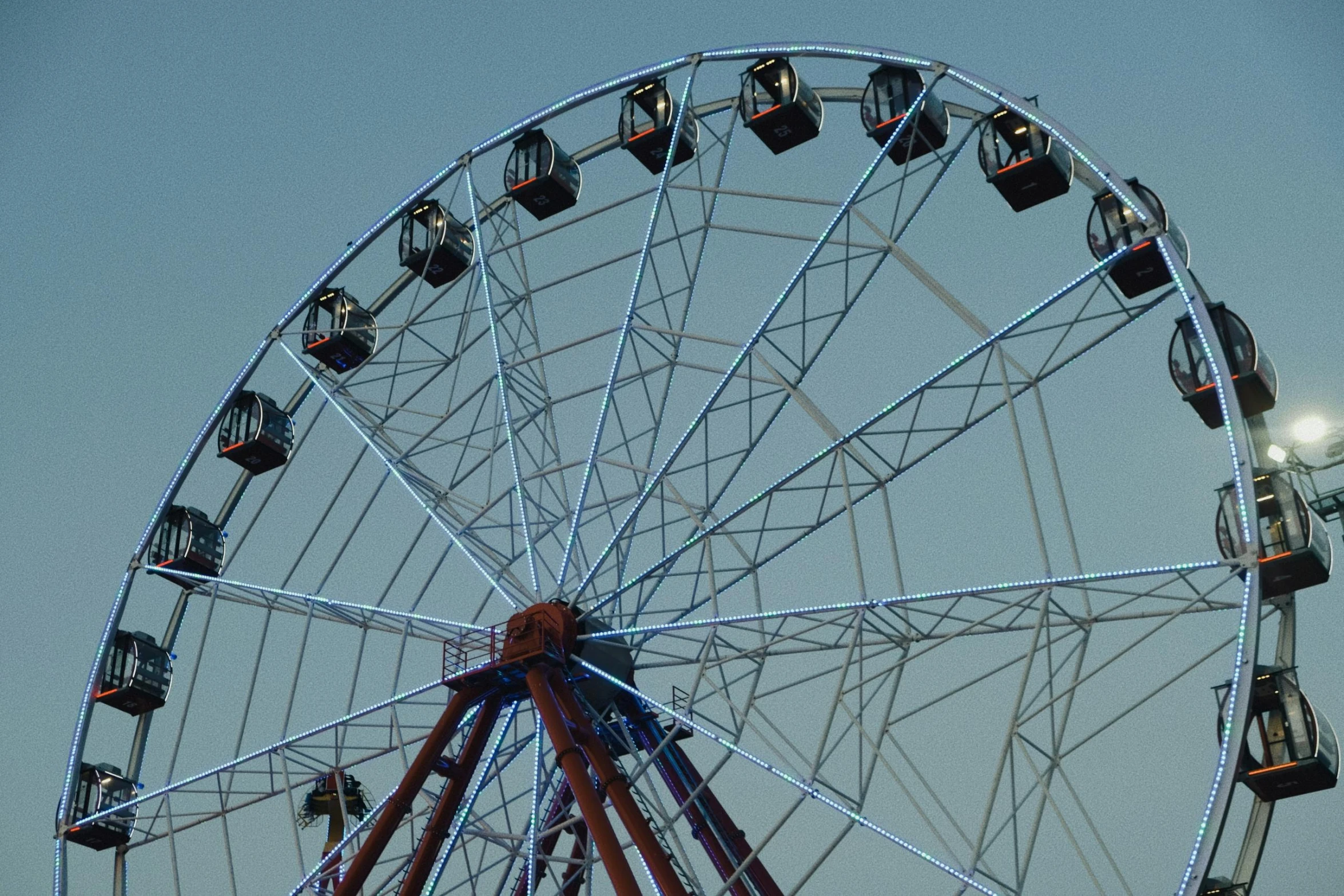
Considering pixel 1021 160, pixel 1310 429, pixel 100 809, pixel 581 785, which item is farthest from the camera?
pixel 1310 429

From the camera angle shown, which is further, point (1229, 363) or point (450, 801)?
point (450, 801)

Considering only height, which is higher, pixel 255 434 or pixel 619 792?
pixel 255 434

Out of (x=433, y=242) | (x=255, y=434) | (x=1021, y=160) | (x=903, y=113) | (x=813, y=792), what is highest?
(x=433, y=242)

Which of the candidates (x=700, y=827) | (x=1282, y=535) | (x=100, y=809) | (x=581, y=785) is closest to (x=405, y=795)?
(x=581, y=785)

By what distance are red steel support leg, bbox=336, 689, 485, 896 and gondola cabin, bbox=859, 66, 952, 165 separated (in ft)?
30.5

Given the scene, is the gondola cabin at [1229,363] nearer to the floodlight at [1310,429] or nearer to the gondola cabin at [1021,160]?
the gondola cabin at [1021,160]

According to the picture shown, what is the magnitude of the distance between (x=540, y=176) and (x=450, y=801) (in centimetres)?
958

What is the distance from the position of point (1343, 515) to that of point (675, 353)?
45.9ft

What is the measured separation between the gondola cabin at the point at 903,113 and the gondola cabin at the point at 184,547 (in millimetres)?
12827

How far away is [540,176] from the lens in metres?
27.0

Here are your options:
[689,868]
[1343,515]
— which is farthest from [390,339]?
[1343,515]

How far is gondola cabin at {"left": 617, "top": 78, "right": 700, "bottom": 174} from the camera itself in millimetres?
26219

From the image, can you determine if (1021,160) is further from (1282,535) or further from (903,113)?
(1282,535)

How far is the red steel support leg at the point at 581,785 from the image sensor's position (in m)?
20.3
